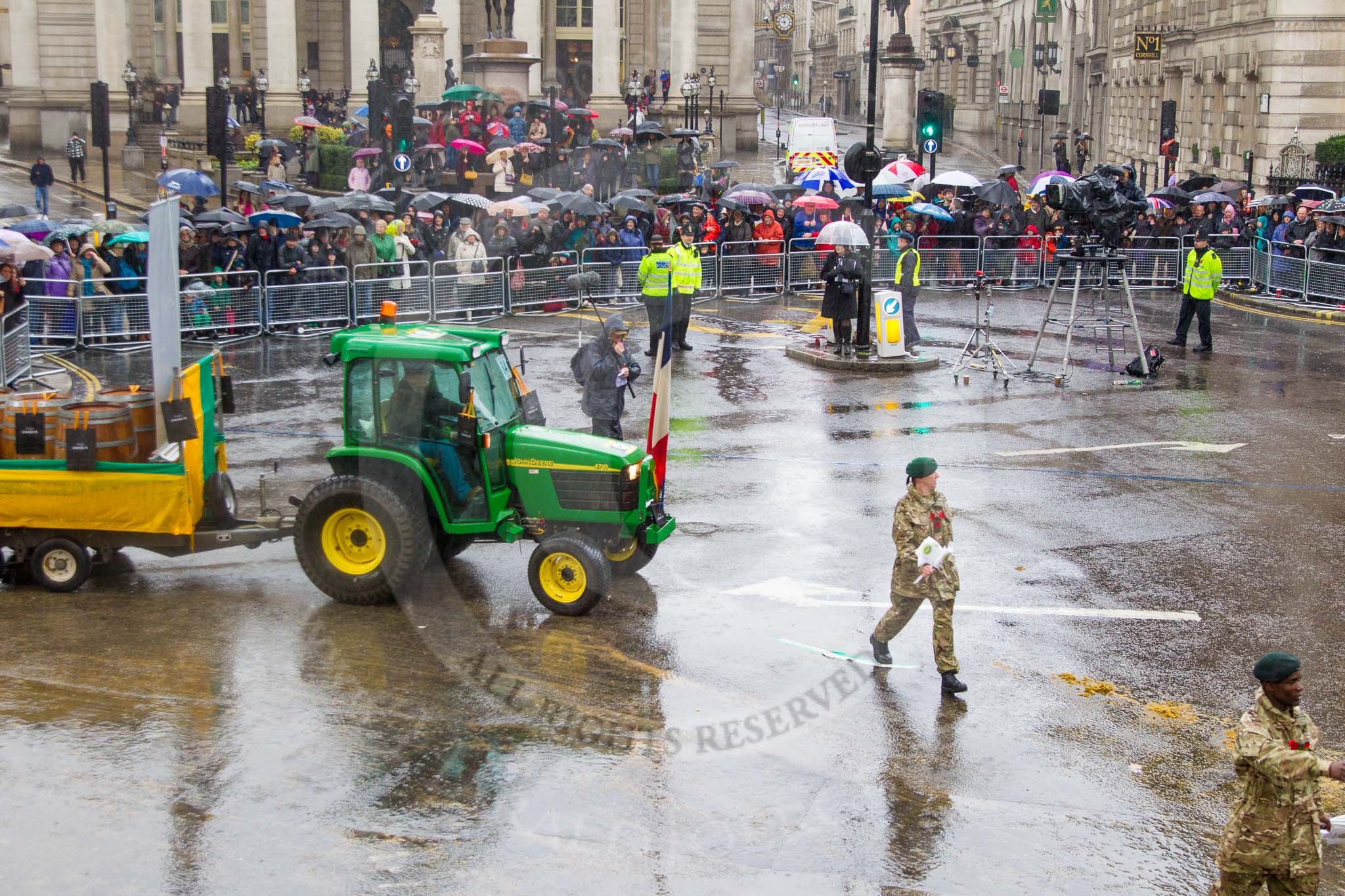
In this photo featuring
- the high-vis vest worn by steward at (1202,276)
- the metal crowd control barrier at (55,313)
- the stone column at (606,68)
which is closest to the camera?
the metal crowd control barrier at (55,313)

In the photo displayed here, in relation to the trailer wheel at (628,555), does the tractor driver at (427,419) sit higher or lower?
higher

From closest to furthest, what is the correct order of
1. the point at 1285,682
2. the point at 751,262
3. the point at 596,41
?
the point at 1285,682 → the point at 751,262 → the point at 596,41

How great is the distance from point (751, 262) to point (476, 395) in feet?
59.2

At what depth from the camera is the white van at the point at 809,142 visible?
4038 centimetres

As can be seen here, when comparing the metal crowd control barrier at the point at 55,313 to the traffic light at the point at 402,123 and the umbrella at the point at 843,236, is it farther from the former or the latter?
the umbrella at the point at 843,236

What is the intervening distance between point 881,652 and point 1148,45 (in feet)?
148

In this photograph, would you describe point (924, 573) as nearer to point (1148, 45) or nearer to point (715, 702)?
point (715, 702)

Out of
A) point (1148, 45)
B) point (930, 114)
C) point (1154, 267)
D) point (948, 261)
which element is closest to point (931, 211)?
point (948, 261)

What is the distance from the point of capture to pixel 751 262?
29.3 metres

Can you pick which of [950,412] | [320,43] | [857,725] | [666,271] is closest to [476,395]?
[857,725]

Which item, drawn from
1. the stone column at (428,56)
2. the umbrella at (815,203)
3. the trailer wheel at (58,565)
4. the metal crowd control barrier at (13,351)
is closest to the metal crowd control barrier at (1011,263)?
the umbrella at (815,203)

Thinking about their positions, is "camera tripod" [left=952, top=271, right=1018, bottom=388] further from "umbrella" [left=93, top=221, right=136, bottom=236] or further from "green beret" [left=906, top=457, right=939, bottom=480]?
"umbrella" [left=93, top=221, right=136, bottom=236]

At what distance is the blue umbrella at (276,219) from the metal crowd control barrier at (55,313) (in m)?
3.44

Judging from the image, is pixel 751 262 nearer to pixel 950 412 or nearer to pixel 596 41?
pixel 950 412
